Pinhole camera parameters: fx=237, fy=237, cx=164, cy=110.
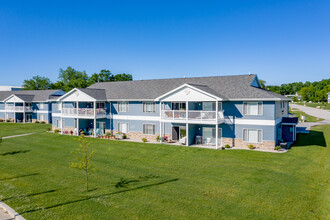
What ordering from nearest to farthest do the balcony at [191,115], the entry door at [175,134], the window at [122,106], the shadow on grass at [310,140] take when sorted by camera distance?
the balcony at [191,115]
the shadow on grass at [310,140]
the entry door at [175,134]
the window at [122,106]

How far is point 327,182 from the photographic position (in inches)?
624

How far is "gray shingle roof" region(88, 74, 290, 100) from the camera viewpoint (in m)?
26.6

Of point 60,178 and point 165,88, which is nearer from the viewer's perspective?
point 60,178

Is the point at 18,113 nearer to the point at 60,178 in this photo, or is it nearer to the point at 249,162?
the point at 60,178

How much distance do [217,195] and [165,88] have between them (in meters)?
21.6

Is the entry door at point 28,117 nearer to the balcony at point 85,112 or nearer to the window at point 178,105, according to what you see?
the balcony at point 85,112

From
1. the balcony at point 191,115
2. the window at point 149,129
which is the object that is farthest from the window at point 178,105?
the window at point 149,129

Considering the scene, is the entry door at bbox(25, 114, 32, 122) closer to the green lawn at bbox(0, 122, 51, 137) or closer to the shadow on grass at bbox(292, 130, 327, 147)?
the green lawn at bbox(0, 122, 51, 137)

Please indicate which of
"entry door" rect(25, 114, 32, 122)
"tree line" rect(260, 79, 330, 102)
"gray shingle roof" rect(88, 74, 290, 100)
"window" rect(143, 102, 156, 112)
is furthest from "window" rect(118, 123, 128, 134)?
"tree line" rect(260, 79, 330, 102)

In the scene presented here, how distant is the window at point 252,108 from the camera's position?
25516mm

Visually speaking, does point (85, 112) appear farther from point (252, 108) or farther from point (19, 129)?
point (252, 108)

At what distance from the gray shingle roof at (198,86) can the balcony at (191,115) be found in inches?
93.0

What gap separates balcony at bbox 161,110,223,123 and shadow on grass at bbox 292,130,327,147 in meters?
9.90

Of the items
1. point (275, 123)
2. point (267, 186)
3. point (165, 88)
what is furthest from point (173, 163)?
point (165, 88)
